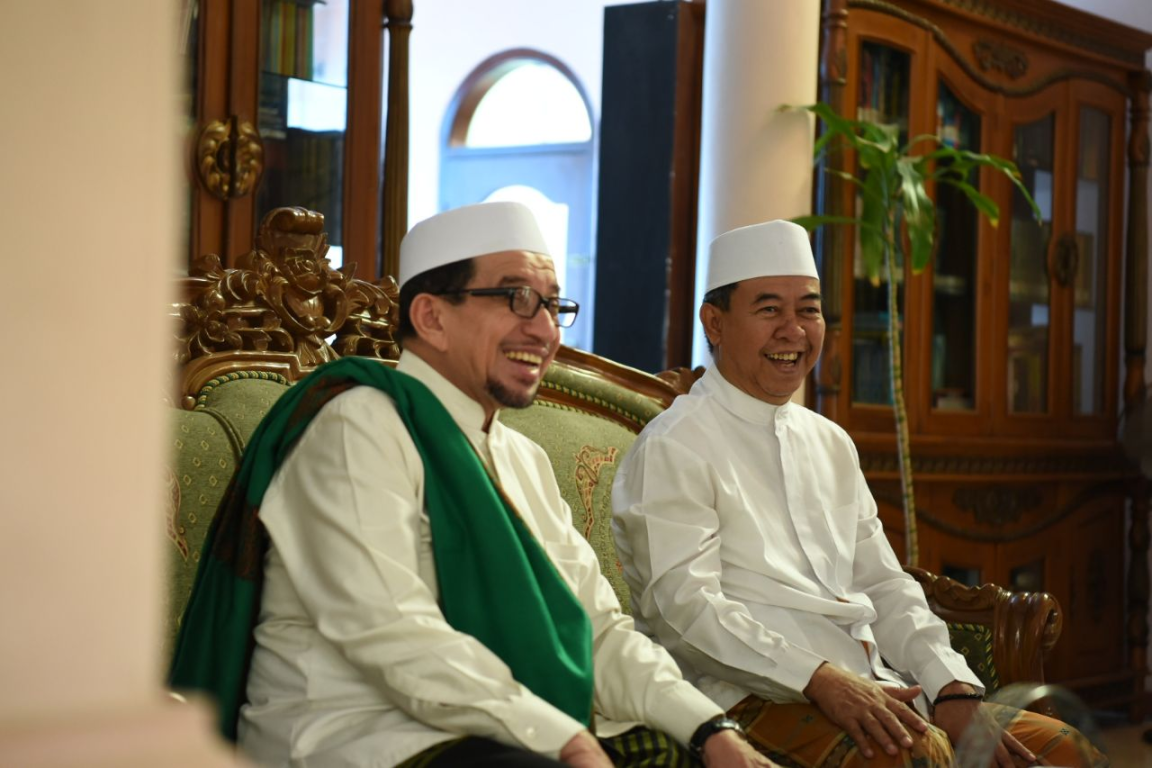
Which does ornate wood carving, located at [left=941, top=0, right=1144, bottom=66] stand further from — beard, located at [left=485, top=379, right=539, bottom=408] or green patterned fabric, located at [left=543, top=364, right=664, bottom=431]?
beard, located at [left=485, top=379, right=539, bottom=408]

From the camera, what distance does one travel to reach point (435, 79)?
6754mm

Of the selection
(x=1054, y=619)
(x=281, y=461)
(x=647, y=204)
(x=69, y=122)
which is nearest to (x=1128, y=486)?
(x=647, y=204)

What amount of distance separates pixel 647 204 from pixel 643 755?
2890 mm

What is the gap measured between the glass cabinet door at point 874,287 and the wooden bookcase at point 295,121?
1.62m

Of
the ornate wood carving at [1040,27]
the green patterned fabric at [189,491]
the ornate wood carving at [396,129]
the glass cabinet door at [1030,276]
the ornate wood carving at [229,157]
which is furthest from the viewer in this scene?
the glass cabinet door at [1030,276]

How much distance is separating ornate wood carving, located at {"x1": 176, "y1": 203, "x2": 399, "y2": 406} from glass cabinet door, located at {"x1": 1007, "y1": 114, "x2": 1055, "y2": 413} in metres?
3.28

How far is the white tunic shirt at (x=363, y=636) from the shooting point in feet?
5.37

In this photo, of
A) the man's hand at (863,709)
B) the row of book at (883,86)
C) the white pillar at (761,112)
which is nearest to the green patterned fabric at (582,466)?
the man's hand at (863,709)

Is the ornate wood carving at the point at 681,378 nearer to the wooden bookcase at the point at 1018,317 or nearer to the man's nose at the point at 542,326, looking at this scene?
the man's nose at the point at 542,326

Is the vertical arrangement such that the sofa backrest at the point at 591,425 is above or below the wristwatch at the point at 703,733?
above

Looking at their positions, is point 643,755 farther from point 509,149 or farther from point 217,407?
point 509,149

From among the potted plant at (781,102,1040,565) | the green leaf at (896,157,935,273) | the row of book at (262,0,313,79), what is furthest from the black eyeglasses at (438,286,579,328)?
the green leaf at (896,157,935,273)

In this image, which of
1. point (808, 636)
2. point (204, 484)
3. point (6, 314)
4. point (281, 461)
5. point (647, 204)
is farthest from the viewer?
point (647, 204)

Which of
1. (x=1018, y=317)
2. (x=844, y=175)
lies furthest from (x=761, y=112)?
(x=1018, y=317)
